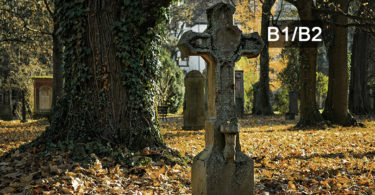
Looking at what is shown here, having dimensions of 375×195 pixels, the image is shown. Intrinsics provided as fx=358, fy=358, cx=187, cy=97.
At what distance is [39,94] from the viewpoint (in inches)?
844

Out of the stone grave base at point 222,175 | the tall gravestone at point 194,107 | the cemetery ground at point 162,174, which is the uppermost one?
the tall gravestone at point 194,107

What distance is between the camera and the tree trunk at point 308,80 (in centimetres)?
1300

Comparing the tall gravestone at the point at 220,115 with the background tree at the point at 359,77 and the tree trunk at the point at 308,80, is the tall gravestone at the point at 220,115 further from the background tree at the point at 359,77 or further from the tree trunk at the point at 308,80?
the background tree at the point at 359,77

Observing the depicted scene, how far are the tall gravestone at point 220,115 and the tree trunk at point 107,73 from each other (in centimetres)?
247

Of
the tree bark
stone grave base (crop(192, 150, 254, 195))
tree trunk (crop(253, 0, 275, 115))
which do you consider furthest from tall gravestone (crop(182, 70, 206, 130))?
tree trunk (crop(253, 0, 275, 115))

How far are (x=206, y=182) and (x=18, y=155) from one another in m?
3.68

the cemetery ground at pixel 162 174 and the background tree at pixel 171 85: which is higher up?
the background tree at pixel 171 85

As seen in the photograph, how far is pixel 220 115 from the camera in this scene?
443 centimetres

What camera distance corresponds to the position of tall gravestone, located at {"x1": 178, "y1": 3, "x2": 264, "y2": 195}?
4.34 metres

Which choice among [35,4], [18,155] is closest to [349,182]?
[18,155]

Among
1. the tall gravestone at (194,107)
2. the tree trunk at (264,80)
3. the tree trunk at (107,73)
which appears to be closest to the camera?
the tree trunk at (107,73)

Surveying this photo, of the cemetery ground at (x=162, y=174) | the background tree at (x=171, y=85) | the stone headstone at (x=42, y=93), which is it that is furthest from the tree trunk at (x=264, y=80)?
the cemetery ground at (x=162, y=174)

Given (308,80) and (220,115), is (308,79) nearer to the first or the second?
(308,80)

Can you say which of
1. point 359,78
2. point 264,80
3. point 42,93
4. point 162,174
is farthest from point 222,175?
point 359,78
